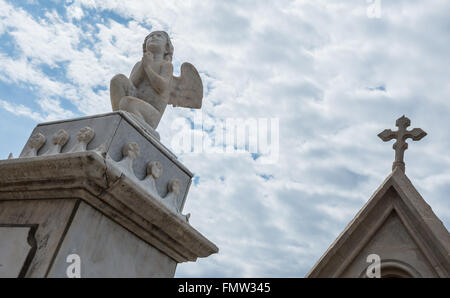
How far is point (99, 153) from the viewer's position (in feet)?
10.3

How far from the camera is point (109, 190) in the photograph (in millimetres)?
3141

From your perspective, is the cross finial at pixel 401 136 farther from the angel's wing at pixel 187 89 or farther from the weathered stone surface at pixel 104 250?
the weathered stone surface at pixel 104 250

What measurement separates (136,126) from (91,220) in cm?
86

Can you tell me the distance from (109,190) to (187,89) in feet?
8.25

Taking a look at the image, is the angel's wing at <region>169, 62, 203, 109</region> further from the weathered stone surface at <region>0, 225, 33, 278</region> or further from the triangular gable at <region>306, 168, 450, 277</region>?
the weathered stone surface at <region>0, 225, 33, 278</region>

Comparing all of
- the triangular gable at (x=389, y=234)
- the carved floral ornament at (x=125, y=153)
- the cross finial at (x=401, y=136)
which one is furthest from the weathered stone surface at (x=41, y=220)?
the cross finial at (x=401, y=136)

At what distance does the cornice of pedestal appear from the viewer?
308 centimetres

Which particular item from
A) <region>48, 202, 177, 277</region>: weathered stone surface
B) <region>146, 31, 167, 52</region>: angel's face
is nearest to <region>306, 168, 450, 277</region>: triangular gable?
<region>48, 202, 177, 277</region>: weathered stone surface

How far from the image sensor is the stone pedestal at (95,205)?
120 inches

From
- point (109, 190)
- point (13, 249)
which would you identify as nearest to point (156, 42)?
point (109, 190)
